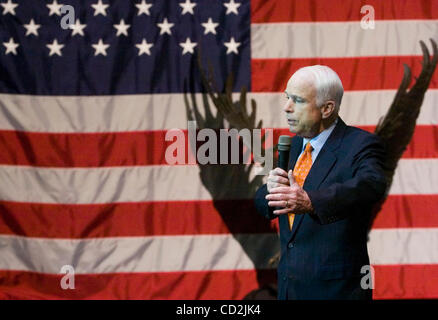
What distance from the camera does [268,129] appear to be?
418 cm

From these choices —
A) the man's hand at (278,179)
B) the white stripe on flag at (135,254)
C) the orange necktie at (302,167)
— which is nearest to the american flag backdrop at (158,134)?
the white stripe on flag at (135,254)

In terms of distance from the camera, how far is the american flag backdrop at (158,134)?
420 cm

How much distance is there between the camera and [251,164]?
4.16 meters

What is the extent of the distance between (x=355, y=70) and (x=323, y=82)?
8.15 feet

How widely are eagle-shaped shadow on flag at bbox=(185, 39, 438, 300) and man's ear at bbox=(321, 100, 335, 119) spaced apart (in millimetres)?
2252

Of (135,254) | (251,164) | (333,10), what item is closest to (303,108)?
(251,164)

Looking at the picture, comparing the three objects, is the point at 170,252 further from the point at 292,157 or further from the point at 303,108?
the point at 303,108

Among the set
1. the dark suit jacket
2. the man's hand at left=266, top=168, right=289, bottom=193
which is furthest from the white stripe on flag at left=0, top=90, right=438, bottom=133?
the man's hand at left=266, top=168, right=289, bottom=193

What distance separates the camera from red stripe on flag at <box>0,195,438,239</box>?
423 centimetres

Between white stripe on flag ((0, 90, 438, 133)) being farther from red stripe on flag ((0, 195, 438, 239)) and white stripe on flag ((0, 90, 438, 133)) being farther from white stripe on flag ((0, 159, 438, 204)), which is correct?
red stripe on flag ((0, 195, 438, 239))

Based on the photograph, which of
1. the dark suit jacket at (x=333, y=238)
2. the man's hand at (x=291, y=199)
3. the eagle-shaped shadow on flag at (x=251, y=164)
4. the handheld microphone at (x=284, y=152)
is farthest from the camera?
the eagle-shaped shadow on flag at (x=251, y=164)

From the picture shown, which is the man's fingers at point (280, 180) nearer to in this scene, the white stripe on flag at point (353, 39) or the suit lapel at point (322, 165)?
the suit lapel at point (322, 165)

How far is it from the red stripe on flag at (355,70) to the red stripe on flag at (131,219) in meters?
0.94

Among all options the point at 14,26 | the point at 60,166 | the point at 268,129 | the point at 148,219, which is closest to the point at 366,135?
the point at 268,129
